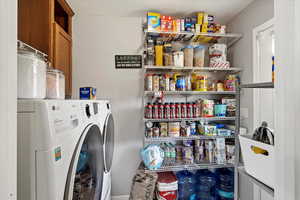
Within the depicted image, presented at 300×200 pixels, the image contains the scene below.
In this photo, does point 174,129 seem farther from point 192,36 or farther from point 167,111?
point 192,36

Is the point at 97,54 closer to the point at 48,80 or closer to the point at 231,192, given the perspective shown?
the point at 48,80

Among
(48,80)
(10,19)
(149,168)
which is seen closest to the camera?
(10,19)

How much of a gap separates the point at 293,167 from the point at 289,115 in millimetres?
135

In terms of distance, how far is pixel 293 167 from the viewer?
384 millimetres

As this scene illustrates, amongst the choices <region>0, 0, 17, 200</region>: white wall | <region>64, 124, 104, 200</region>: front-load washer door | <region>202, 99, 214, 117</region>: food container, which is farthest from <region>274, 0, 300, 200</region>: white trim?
<region>202, 99, 214, 117</region>: food container

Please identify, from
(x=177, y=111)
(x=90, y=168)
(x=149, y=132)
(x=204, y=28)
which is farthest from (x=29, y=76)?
(x=204, y=28)

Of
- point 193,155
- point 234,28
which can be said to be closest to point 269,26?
point 234,28

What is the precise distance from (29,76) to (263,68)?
2.04 m

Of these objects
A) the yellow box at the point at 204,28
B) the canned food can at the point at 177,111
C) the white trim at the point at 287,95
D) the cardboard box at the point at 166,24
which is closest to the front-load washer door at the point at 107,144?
the canned food can at the point at 177,111

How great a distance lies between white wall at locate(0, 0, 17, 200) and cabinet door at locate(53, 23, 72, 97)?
1.20 meters

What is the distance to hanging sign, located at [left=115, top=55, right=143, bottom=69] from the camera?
1.95m

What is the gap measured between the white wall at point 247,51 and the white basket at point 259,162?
3.67 ft

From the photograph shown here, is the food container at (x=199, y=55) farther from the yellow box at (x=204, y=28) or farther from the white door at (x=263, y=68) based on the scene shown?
the white door at (x=263, y=68)

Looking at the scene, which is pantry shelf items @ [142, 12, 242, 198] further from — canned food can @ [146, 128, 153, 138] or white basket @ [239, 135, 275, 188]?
white basket @ [239, 135, 275, 188]
